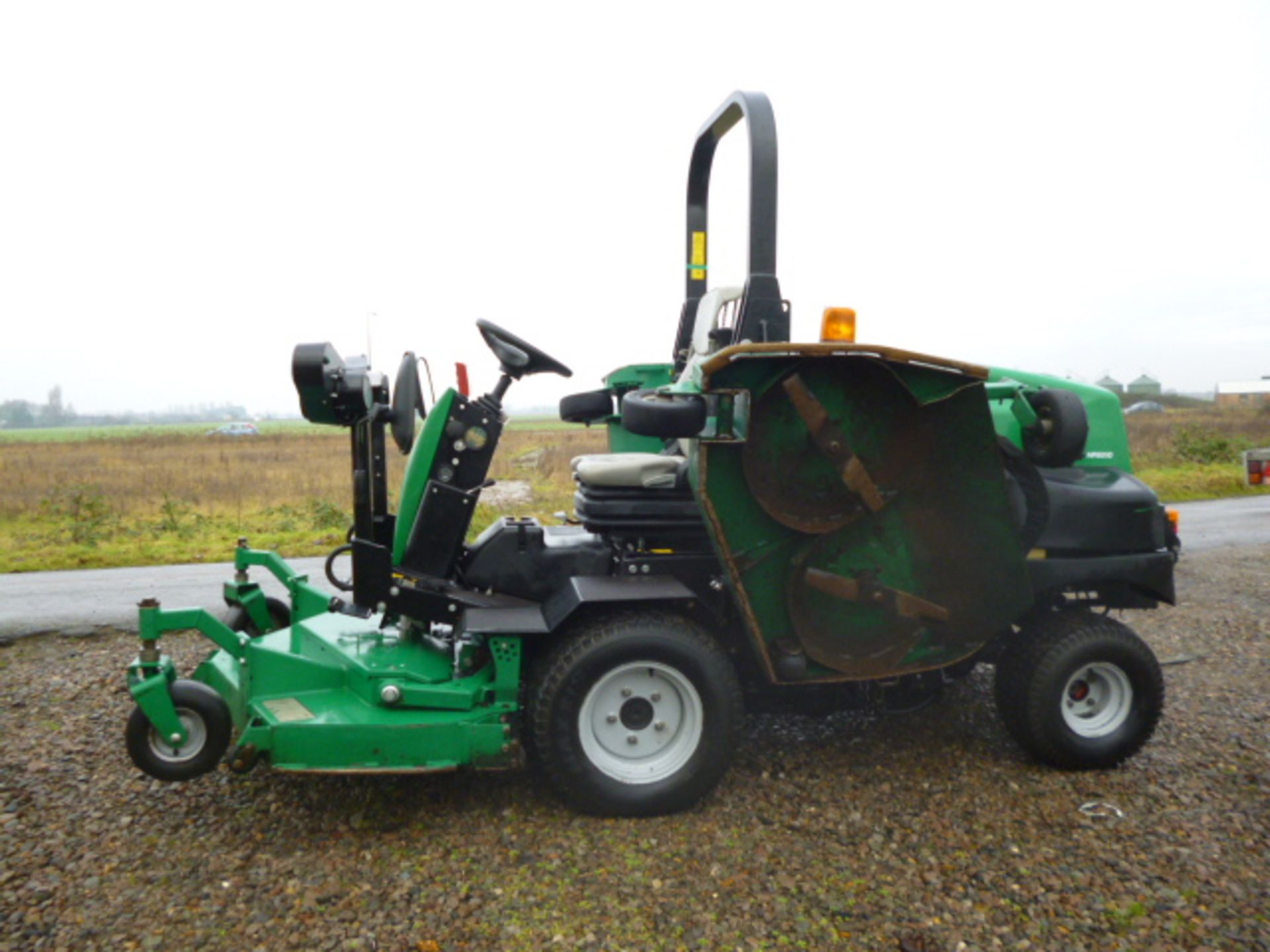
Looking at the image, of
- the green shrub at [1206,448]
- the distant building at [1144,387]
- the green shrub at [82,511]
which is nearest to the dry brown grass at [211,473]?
the green shrub at [82,511]

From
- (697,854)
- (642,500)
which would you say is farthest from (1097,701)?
(642,500)

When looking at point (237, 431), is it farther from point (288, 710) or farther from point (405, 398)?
point (288, 710)

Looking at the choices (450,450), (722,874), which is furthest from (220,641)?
(722,874)

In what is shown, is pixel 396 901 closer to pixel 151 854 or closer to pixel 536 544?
pixel 151 854

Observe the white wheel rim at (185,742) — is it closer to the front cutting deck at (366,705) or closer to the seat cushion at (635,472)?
the front cutting deck at (366,705)

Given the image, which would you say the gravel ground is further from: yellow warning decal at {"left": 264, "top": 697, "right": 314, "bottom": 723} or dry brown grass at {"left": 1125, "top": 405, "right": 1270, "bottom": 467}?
dry brown grass at {"left": 1125, "top": 405, "right": 1270, "bottom": 467}

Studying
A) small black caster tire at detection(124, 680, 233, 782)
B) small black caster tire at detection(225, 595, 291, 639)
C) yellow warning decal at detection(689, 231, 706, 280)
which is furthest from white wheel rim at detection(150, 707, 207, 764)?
yellow warning decal at detection(689, 231, 706, 280)

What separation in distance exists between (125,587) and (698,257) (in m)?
6.39

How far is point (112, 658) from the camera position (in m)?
5.62

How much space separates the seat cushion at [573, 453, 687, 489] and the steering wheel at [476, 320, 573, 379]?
49 cm

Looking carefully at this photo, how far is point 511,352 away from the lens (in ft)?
12.6

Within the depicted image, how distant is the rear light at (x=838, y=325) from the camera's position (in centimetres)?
339

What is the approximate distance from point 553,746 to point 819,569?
1198mm

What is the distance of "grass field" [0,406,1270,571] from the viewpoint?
37.5 feet
